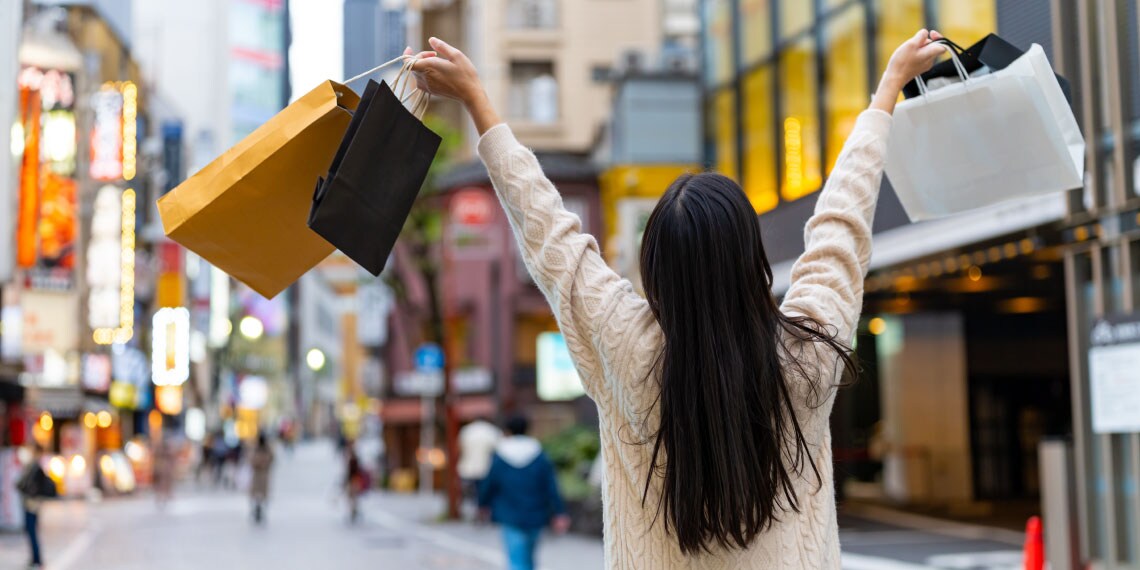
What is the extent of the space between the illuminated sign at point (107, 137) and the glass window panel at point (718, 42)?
18.2 meters

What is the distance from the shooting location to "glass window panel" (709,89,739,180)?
23266mm

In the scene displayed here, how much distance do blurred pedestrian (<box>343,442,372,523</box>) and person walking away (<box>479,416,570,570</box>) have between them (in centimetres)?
1477

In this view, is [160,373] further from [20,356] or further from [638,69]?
[638,69]

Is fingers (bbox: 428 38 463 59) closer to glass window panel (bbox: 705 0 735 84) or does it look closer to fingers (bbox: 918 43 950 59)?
fingers (bbox: 918 43 950 59)

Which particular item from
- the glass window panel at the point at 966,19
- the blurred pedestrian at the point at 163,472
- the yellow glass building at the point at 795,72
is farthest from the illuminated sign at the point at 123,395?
the glass window panel at the point at 966,19

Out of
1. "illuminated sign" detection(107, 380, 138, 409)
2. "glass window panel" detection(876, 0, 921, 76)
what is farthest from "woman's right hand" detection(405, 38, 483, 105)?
"illuminated sign" detection(107, 380, 138, 409)

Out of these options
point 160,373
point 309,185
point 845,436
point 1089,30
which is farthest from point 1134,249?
point 160,373

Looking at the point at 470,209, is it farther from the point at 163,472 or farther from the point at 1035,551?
the point at 1035,551

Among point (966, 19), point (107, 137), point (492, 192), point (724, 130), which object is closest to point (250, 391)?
point (492, 192)

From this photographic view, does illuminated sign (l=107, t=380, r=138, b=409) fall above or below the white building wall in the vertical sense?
below

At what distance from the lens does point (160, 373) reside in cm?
4878

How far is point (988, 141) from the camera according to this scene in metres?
3.05

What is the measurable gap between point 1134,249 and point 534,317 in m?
29.4

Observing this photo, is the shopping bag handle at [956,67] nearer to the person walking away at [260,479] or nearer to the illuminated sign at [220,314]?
the person walking away at [260,479]
